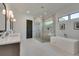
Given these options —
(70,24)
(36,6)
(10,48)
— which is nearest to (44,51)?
(10,48)

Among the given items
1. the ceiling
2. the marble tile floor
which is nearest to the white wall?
the ceiling

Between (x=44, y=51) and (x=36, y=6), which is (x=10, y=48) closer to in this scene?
(x=44, y=51)

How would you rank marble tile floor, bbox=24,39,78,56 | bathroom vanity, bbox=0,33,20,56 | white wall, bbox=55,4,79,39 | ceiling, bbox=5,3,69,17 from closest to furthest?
bathroom vanity, bbox=0,33,20,56 < marble tile floor, bbox=24,39,78,56 < white wall, bbox=55,4,79,39 < ceiling, bbox=5,3,69,17

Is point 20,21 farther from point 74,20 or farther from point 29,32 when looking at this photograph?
point 74,20

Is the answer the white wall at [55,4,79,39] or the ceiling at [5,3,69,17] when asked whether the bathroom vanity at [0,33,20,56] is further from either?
the white wall at [55,4,79,39]

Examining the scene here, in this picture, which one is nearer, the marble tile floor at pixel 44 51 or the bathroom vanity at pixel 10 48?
the bathroom vanity at pixel 10 48

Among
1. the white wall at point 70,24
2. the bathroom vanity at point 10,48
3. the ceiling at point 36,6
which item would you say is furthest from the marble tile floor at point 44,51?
the ceiling at point 36,6

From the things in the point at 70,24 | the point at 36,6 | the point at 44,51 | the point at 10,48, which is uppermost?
the point at 36,6

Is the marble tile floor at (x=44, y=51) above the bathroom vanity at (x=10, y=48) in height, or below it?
below

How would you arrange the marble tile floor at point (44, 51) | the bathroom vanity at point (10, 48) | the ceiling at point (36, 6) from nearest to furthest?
the bathroom vanity at point (10, 48)
the marble tile floor at point (44, 51)
the ceiling at point (36, 6)

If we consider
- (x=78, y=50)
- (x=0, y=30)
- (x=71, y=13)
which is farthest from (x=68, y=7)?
(x=0, y=30)

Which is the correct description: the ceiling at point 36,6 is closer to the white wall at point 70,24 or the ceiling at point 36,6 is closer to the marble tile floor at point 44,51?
the white wall at point 70,24

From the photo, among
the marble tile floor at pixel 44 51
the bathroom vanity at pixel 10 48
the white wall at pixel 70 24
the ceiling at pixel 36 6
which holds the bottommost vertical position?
→ the marble tile floor at pixel 44 51

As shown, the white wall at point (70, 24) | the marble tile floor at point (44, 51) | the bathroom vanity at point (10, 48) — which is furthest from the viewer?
the white wall at point (70, 24)
